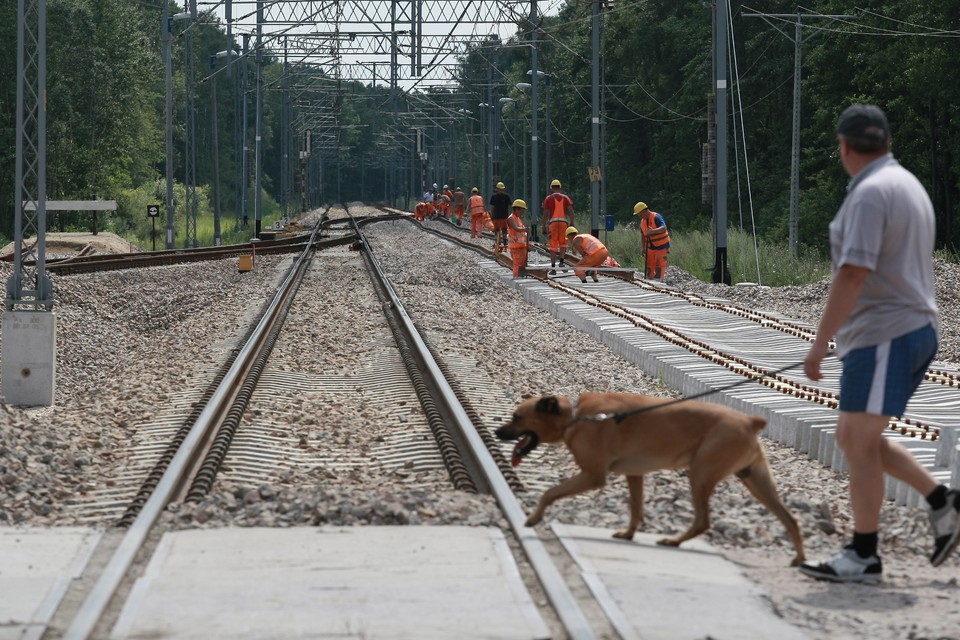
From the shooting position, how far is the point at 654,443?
622 centimetres

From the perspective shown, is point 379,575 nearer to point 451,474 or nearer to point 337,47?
point 451,474

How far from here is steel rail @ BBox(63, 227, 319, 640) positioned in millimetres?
4906

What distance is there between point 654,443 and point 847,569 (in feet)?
3.17

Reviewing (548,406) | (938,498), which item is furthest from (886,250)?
(548,406)

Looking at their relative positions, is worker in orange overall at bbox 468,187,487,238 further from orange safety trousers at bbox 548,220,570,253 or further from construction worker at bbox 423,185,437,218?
construction worker at bbox 423,185,437,218

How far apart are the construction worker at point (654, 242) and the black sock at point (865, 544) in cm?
2088

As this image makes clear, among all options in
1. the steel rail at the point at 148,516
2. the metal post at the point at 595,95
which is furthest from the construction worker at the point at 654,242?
the steel rail at the point at 148,516

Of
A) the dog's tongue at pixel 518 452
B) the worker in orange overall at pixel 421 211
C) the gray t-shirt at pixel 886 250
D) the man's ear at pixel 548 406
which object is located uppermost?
the gray t-shirt at pixel 886 250

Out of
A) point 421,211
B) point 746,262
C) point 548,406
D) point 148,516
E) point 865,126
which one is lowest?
point 421,211

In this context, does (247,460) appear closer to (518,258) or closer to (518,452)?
(518,452)

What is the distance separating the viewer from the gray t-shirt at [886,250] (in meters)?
5.55

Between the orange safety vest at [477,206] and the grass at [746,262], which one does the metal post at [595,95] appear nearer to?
the grass at [746,262]

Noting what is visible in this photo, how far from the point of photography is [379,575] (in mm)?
5574

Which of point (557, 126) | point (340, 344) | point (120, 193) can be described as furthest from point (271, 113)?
point (340, 344)
